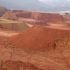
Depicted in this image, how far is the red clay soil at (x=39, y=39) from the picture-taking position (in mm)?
15181

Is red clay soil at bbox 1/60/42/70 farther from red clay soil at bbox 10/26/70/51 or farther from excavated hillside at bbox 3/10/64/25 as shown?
excavated hillside at bbox 3/10/64/25

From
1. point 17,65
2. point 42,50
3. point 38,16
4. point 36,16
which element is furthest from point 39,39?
point 36,16

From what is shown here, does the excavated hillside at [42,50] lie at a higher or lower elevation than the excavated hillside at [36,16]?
higher

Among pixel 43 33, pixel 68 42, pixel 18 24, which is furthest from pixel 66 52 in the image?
pixel 18 24

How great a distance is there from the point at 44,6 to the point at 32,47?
74.9 metres

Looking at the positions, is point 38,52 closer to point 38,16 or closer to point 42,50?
point 42,50

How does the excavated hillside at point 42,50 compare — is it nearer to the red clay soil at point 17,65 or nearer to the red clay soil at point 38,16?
the red clay soil at point 17,65

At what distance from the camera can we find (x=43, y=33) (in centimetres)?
1662

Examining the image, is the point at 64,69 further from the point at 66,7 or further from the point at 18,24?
the point at 66,7

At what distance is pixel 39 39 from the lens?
16.0 m

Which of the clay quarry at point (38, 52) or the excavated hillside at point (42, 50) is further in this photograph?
the excavated hillside at point (42, 50)

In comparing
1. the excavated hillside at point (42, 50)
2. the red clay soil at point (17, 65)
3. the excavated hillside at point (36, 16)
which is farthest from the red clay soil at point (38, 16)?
the red clay soil at point (17, 65)

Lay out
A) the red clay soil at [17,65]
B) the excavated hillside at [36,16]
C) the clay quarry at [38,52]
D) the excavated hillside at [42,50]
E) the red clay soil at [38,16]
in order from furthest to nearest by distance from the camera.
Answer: the red clay soil at [38,16], the excavated hillside at [36,16], the excavated hillside at [42,50], the clay quarry at [38,52], the red clay soil at [17,65]

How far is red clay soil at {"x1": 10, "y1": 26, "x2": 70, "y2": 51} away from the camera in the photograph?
15181mm
